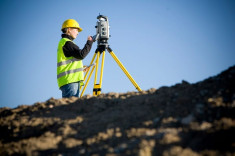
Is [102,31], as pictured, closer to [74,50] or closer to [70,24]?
[70,24]

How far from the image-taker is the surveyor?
13.3 feet

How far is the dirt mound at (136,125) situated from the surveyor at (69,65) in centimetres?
76

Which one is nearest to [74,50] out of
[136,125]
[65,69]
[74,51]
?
[74,51]

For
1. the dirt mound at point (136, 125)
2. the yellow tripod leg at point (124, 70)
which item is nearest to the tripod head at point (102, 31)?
the yellow tripod leg at point (124, 70)

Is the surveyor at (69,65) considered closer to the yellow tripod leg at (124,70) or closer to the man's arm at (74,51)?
the man's arm at (74,51)

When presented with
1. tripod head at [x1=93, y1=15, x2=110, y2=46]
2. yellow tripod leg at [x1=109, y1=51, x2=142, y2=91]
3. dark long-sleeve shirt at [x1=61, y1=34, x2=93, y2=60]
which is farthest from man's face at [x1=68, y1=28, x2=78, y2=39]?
yellow tripod leg at [x1=109, y1=51, x2=142, y2=91]

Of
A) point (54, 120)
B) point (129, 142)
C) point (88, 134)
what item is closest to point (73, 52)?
point (54, 120)

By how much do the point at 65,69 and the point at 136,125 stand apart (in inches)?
95.1

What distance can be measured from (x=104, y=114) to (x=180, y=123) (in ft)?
4.03

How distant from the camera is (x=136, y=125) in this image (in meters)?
2.39

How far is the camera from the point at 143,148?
1.84 meters

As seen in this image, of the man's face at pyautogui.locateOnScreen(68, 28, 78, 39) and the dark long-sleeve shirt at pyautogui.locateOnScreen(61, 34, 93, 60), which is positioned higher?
the man's face at pyautogui.locateOnScreen(68, 28, 78, 39)

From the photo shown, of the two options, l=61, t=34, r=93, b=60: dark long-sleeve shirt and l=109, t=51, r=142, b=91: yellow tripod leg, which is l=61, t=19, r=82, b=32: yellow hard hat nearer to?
l=61, t=34, r=93, b=60: dark long-sleeve shirt

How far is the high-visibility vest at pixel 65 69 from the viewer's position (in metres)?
4.10
